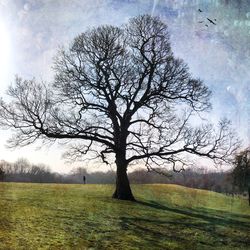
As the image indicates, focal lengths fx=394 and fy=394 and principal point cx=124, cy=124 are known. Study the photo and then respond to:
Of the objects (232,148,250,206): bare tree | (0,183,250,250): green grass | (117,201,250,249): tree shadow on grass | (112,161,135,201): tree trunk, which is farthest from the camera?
(232,148,250,206): bare tree

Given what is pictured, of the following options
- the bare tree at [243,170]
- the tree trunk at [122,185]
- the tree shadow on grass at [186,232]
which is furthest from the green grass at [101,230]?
the bare tree at [243,170]

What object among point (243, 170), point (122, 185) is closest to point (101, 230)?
point (122, 185)

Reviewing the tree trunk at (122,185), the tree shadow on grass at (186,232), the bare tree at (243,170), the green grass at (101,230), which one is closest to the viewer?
the green grass at (101,230)

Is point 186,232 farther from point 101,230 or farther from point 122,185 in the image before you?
point 122,185

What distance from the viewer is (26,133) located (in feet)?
101

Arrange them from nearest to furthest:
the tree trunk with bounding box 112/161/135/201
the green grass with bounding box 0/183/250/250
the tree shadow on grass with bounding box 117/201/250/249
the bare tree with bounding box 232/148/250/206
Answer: the green grass with bounding box 0/183/250/250
the tree shadow on grass with bounding box 117/201/250/249
the tree trunk with bounding box 112/161/135/201
the bare tree with bounding box 232/148/250/206

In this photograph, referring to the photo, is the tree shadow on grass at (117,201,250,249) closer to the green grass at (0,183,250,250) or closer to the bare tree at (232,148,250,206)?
the green grass at (0,183,250,250)

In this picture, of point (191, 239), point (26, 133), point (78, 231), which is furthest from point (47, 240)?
point (26, 133)

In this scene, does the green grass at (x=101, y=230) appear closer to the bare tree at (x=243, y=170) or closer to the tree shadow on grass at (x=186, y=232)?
the tree shadow on grass at (x=186, y=232)

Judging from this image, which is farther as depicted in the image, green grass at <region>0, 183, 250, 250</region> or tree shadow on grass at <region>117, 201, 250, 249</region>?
tree shadow on grass at <region>117, 201, 250, 249</region>

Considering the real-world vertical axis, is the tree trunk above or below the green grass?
above

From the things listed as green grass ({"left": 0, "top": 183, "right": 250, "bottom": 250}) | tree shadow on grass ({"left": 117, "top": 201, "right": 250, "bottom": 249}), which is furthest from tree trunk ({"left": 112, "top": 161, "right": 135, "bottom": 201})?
tree shadow on grass ({"left": 117, "top": 201, "right": 250, "bottom": 249})

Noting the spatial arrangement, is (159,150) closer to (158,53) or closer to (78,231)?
(158,53)

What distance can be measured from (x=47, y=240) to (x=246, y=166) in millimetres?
47886
